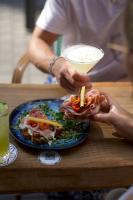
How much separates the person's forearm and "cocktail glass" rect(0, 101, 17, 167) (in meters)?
0.69

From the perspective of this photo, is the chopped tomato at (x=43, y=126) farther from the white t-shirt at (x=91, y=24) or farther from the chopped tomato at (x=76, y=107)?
the white t-shirt at (x=91, y=24)

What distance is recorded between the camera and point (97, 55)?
6.28 feet

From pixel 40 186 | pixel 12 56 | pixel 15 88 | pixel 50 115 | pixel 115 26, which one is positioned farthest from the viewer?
pixel 12 56

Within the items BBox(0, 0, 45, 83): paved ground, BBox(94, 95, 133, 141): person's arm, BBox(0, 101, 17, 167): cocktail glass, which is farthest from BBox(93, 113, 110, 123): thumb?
BBox(0, 0, 45, 83): paved ground

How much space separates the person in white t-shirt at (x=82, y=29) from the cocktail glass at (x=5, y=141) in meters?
0.65

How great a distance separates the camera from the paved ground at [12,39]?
12.9 feet

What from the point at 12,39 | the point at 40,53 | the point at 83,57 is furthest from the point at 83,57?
the point at 12,39

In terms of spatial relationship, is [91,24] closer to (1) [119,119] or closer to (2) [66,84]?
(2) [66,84]

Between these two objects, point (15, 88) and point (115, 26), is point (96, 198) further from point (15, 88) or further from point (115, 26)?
point (115, 26)

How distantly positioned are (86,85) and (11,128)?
1.38ft

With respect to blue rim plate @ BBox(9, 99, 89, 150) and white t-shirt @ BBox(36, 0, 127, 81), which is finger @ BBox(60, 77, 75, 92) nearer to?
blue rim plate @ BBox(9, 99, 89, 150)

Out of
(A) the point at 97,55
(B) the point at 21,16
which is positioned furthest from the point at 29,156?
(B) the point at 21,16

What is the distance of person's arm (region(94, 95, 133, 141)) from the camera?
1.70 meters

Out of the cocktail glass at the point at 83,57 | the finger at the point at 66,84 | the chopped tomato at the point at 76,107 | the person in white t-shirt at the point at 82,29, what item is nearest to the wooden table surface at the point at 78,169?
the chopped tomato at the point at 76,107
